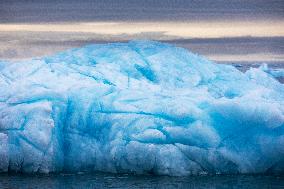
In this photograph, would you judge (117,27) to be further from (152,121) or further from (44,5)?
(152,121)

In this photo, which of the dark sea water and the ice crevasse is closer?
the dark sea water

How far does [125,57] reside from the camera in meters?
15.0

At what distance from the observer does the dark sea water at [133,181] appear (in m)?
12.7

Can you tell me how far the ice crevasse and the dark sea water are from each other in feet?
0.63

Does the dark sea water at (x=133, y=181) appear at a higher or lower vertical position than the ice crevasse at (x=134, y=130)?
lower

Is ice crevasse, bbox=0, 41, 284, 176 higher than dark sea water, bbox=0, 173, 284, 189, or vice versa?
ice crevasse, bbox=0, 41, 284, 176

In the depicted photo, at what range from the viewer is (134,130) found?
13.4 metres

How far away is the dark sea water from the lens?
12.7 m

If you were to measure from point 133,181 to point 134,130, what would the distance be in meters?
0.74

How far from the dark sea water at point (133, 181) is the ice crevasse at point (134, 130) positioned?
7.6 inches

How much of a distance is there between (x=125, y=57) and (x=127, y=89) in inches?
40.1

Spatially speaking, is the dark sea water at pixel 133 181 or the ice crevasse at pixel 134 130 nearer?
the dark sea water at pixel 133 181

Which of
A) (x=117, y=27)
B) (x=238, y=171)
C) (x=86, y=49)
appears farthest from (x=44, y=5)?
(x=238, y=171)

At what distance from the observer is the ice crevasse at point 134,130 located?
13.2 m
